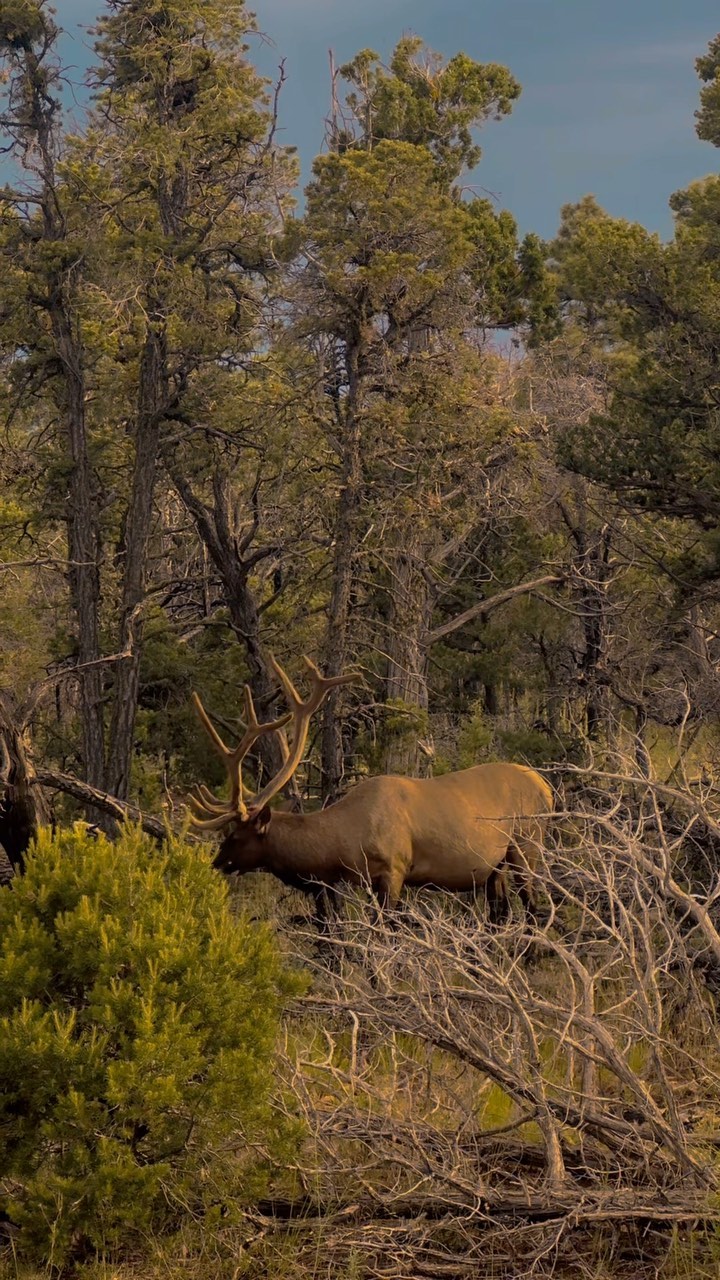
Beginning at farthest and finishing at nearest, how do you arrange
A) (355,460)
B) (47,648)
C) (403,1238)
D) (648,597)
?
(648,597) → (47,648) → (355,460) → (403,1238)

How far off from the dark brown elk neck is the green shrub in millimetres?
3450

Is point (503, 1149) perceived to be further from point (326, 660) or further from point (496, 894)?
point (326, 660)

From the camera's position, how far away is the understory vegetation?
5355 millimetres

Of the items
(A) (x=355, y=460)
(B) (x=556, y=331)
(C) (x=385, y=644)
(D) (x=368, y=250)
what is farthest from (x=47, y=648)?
(B) (x=556, y=331)

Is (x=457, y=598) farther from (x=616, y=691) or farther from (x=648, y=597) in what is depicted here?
(x=616, y=691)

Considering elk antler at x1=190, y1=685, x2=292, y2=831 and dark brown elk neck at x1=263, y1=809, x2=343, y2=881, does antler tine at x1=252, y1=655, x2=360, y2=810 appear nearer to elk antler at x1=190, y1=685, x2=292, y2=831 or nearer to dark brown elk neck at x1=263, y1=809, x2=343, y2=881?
elk antler at x1=190, y1=685, x2=292, y2=831

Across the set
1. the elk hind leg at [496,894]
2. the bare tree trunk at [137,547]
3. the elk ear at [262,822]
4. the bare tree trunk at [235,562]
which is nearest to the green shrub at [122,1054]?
the elk ear at [262,822]

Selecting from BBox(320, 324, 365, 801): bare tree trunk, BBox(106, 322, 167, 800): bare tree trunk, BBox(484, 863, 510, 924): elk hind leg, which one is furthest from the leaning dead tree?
BBox(106, 322, 167, 800): bare tree trunk

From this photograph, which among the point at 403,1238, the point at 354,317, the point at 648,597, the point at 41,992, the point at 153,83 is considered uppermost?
the point at 153,83

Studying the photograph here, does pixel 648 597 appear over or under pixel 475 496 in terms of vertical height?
under

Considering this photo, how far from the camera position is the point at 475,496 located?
15.3 meters

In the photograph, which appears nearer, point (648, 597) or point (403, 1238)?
point (403, 1238)

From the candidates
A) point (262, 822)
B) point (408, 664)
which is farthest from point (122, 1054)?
point (408, 664)

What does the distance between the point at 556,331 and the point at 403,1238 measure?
19.1 metres
